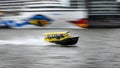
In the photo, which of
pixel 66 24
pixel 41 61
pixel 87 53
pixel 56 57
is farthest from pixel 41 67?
pixel 66 24

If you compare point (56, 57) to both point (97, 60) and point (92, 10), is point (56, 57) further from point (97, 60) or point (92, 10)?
point (92, 10)

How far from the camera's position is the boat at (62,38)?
12406mm

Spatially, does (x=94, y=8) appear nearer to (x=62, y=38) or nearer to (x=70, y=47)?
(x=70, y=47)

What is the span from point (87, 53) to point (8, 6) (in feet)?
35.1

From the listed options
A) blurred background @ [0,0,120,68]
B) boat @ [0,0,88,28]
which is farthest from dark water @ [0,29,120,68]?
boat @ [0,0,88,28]

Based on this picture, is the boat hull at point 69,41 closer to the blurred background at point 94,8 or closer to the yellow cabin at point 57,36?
the yellow cabin at point 57,36

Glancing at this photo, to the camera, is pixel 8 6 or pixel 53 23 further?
pixel 8 6

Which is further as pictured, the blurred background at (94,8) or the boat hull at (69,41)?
the blurred background at (94,8)

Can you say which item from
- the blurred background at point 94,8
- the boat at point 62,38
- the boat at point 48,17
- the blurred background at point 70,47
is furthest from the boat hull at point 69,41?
the blurred background at point 94,8

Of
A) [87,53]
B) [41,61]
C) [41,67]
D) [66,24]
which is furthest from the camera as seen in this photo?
[66,24]

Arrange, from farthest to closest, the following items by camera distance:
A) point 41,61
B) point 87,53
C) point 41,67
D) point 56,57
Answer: point 87,53 < point 56,57 < point 41,61 < point 41,67

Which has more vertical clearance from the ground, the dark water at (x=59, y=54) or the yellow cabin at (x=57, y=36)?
the yellow cabin at (x=57, y=36)

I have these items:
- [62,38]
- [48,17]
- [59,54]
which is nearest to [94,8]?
[48,17]

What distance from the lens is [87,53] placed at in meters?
11.4
